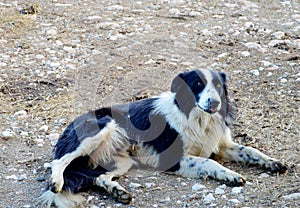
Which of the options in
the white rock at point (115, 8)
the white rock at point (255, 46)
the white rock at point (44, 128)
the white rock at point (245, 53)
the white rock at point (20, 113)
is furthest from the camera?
the white rock at point (115, 8)

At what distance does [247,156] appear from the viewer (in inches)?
221

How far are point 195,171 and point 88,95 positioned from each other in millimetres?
1951

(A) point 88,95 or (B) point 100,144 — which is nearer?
(B) point 100,144

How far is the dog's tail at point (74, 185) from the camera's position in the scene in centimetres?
493

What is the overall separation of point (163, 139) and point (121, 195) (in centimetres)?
86

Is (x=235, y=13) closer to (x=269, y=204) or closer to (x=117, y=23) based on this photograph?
(x=117, y=23)

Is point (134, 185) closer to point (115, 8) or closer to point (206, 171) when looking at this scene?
point (206, 171)

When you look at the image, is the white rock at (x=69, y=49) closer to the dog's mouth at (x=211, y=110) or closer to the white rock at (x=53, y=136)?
the white rock at (x=53, y=136)

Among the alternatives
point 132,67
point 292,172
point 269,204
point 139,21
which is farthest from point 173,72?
point 269,204

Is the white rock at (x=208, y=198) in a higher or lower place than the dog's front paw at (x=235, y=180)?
lower

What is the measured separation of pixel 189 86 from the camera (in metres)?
5.57

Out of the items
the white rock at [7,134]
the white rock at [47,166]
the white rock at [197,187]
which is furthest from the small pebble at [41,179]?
the white rock at [197,187]

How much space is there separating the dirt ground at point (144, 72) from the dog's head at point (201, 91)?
597 mm

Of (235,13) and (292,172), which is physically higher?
(235,13)
